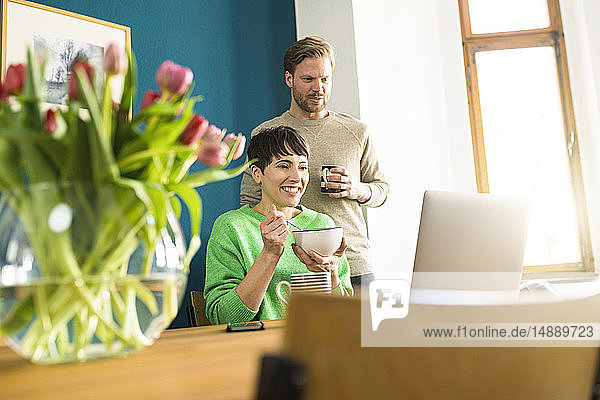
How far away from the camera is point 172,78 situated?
0.63m

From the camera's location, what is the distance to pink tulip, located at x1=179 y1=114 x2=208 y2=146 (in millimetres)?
642

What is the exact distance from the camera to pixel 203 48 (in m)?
2.78

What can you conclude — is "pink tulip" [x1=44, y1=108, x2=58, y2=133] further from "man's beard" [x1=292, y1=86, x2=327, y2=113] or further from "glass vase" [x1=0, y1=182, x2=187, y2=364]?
"man's beard" [x1=292, y1=86, x2=327, y2=113]

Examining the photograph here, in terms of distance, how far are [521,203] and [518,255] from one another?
12 cm

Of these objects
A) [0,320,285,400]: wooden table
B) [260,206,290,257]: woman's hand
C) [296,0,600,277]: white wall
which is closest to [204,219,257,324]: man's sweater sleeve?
[260,206,290,257]: woman's hand

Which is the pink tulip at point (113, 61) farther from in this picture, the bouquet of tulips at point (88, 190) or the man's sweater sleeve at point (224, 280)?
the man's sweater sleeve at point (224, 280)

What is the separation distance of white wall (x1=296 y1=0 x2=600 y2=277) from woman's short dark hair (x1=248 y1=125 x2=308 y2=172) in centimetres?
120

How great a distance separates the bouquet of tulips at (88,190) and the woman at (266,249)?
2.34 feet

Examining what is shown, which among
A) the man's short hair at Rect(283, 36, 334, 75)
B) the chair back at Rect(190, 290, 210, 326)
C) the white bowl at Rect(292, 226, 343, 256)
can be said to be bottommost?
the chair back at Rect(190, 290, 210, 326)

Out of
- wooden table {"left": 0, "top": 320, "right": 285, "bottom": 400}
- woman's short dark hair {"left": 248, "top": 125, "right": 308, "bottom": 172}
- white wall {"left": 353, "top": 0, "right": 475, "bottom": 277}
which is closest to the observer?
wooden table {"left": 0, "top": 320, "right": 285, "bottom": 400}

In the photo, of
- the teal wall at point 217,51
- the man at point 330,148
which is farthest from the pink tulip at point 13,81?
the teal wall at point 217,51

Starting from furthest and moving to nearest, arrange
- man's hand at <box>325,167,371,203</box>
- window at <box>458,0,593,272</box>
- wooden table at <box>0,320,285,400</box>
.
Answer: window at <box>458,0,593,272</box>
man's hand at <box>325,167,371,203</box>
wooden table at <box>0,320,285,400</box>

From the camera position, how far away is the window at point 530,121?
348 cm

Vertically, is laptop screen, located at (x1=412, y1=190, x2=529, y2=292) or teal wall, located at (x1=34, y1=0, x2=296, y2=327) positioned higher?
teal wall, located at (x1=34, y1=0, x2=296, y2=327)
